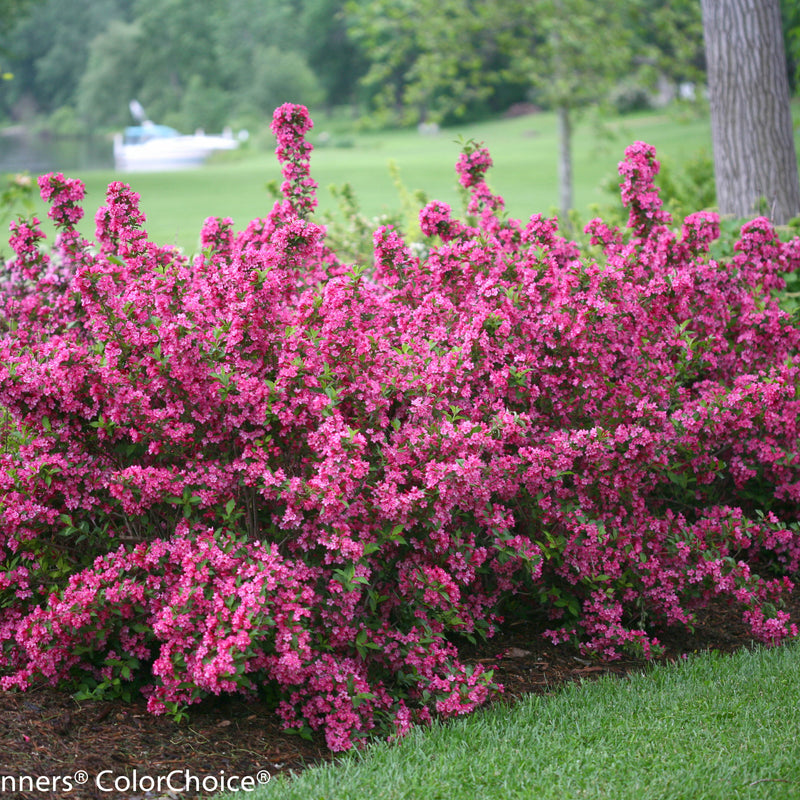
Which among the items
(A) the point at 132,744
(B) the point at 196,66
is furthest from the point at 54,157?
(A) the point at 132,744

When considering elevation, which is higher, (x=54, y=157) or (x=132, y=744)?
(x=54, y=157)

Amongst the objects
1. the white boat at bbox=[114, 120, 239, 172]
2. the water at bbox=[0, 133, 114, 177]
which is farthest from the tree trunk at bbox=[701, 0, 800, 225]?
the white boat at bbox=[114, 120, 239, 172]

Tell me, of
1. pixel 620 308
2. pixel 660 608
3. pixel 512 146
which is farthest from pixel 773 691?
pixel 512 146

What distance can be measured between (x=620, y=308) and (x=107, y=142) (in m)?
75.1

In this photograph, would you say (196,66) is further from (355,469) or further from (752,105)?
(355,469)

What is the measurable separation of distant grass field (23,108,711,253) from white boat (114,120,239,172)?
3519mm

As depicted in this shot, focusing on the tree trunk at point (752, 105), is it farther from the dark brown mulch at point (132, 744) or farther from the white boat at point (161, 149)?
the white boat at point (161, 149)

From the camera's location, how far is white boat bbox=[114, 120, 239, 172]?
50162mm

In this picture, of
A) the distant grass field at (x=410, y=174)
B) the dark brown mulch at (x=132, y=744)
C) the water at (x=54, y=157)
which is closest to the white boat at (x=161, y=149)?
the water at (x=54, y=157)

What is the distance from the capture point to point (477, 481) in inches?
145

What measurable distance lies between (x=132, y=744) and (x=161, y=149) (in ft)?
197

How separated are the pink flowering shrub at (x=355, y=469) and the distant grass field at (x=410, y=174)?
12937mm

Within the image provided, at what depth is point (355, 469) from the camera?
3520mm

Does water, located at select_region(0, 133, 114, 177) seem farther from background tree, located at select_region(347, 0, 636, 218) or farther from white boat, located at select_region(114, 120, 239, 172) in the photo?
background tree, located at select_region(347, 0, 636, 218)
